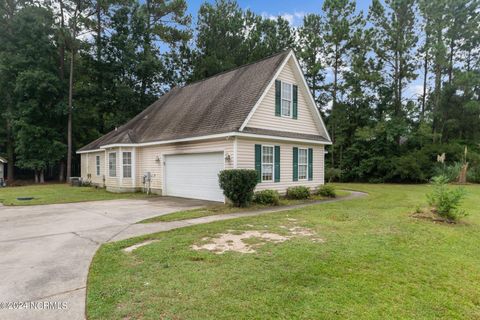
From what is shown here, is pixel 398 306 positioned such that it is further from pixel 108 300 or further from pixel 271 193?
pixel 271 193

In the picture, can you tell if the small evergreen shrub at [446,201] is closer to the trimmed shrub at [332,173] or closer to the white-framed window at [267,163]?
the white-framed window at [267,163]

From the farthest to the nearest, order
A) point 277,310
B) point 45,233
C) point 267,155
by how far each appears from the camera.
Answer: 1. point 267,155
2. point 45,233
3. point 277,310

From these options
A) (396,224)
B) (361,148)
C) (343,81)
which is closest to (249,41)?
(343,81)

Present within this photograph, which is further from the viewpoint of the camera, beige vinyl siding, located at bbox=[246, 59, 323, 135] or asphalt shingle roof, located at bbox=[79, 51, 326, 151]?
beige vinyl siding, located at bbox=[246, 59, 323, 135]

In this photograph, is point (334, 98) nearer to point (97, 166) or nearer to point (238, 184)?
point (238, 184)

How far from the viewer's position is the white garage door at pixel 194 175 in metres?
12.3

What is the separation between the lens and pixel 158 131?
1567 centimetres

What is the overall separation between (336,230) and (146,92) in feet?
89.2

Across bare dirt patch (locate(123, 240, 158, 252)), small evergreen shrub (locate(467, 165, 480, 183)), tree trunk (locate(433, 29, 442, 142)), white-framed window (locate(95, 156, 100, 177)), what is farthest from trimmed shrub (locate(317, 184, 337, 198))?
tree trunk (locate(433, 29, 442, 142))

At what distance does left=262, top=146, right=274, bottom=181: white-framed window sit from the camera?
12.3m

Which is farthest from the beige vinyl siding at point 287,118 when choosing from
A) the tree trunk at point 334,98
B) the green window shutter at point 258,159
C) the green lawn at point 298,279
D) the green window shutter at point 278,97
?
the tree trunk at point 334,98

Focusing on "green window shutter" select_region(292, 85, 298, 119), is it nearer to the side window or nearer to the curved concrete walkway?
the side window

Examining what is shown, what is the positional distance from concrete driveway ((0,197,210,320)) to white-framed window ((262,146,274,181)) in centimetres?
405

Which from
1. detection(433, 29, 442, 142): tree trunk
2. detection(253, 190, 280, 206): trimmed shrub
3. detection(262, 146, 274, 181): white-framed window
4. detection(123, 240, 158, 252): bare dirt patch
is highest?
detection(433, 29, 442, 142): tree trunk
